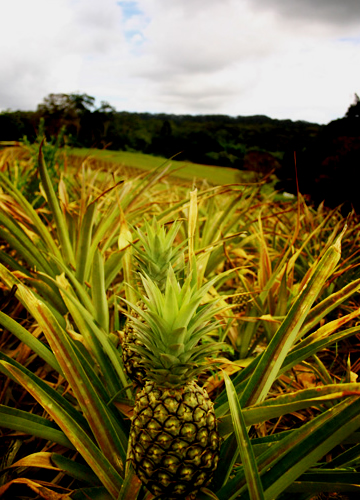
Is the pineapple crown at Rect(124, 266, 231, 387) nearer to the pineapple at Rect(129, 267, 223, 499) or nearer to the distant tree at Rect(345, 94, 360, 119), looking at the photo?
the pineapple at Rect(129, 267, 223, 499)

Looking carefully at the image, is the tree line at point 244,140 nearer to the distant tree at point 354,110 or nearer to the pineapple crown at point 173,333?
the distant tree at point 354,110

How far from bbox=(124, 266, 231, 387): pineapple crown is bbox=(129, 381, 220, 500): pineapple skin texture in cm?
5

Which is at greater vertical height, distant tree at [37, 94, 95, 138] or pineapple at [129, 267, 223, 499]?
distant tree at [37, 94, 95, 138]

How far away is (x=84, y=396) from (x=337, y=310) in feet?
5.07

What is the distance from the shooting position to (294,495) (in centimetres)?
79

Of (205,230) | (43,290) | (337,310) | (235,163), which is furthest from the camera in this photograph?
(235,163)

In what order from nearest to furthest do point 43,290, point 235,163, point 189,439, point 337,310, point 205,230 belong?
point 189,439, point 43,290, point 337,310, point 205,230, point 235,163

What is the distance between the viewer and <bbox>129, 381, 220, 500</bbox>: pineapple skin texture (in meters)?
0.70

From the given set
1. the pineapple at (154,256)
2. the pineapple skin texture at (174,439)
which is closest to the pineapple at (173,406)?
the pineapple skin texture at (174,439)

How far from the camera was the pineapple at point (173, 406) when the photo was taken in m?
0.70

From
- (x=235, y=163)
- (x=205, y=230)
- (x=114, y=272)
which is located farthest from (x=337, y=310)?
(x=235, y=163)

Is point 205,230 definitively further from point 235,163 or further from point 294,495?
point 235,163

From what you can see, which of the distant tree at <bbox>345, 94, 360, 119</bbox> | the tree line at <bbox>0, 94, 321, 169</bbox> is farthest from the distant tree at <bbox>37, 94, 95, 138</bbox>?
the distant tree at <bbox>345, 94, 360, 119</bbox>

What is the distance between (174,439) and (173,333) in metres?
0.23
